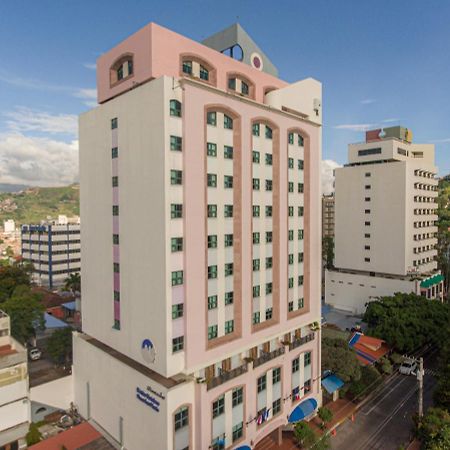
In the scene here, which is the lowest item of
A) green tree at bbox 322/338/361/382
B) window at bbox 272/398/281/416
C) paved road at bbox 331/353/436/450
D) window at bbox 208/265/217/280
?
paved road at bbox 331/353/436/450

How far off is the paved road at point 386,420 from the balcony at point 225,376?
1581 cm

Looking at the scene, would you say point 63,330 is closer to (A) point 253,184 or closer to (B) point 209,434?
(B) point 209,434

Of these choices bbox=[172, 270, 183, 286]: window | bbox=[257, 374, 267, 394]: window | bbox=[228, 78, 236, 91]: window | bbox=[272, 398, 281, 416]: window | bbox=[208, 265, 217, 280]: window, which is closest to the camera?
bbox=[172, 270, 183, 286]: window

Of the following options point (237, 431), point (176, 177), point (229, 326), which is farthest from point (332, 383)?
point (176, 177)

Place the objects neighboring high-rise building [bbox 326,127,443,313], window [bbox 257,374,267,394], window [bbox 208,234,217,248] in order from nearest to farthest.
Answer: window [bbox 208,234,217,248] → window [bbox 257,374,267,394] → neighboring high-rise building [bbox 326,127,443,313]

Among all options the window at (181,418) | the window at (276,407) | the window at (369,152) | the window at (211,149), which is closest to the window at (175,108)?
the window at (211,149)

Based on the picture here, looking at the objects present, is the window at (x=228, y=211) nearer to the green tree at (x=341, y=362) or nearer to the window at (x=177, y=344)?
the window at (x=177, y=344)

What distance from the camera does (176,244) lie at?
100ft

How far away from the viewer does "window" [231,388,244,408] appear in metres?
34.9

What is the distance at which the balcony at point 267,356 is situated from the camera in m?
37.1

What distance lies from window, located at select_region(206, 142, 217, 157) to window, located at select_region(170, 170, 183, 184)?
13.7ft

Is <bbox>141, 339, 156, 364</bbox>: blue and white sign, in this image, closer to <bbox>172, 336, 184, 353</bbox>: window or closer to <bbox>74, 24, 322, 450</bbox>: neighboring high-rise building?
<bbox>74, 24, 322, 450</bbox>: neighboring high-rise building

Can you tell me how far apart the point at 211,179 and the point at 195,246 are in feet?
22.2

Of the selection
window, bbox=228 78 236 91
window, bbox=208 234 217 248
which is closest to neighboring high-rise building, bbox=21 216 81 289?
window, bbox=208 234 217 248
